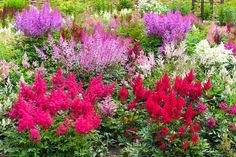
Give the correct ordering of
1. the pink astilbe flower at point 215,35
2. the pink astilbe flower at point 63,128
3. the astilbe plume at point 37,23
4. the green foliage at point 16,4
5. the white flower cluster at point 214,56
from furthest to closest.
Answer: the green foliage at point 16,4 → the pink astilbe flower at point 215,35 → the astilbe plume at point 37,23 → the white flower cluster at point 214,56 → the pink astilbe flower at point 63,128

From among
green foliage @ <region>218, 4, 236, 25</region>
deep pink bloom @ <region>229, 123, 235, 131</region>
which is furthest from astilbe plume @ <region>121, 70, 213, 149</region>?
green foliage @ <region>218, 4, 236, 25</region>

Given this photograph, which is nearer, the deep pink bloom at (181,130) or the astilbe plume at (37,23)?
the deep pink bloom at (181,130)

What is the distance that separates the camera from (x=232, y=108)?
4941 millimetres

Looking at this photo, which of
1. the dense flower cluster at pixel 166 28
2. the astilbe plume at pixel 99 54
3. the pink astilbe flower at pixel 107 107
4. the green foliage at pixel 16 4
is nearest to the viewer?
the pink astilbe flower at pixel 107 107

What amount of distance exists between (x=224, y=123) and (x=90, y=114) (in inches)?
70.2

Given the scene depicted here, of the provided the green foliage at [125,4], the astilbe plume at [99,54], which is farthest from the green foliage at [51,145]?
the green foliage at [125,4]

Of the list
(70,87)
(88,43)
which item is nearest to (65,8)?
(88,43)

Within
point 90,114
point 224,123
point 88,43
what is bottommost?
point 224,123

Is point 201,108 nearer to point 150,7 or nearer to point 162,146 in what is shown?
point 162,146

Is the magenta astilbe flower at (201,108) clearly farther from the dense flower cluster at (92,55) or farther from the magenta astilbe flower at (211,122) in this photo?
the dense flower cluster at (92,55)

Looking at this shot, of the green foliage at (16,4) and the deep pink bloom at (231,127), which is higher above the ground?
the green foliage at (16,4)

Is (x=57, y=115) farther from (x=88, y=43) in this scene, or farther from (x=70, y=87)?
(x=88, y=43)

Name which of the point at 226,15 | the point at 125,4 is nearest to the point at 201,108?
the point at 226,15

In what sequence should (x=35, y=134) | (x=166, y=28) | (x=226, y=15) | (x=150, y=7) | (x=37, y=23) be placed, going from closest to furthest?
(x=35, y=134)
(x=37, y=23)
(x=166, y=28)
(x=150, y=7)
(x=226, y=15)
